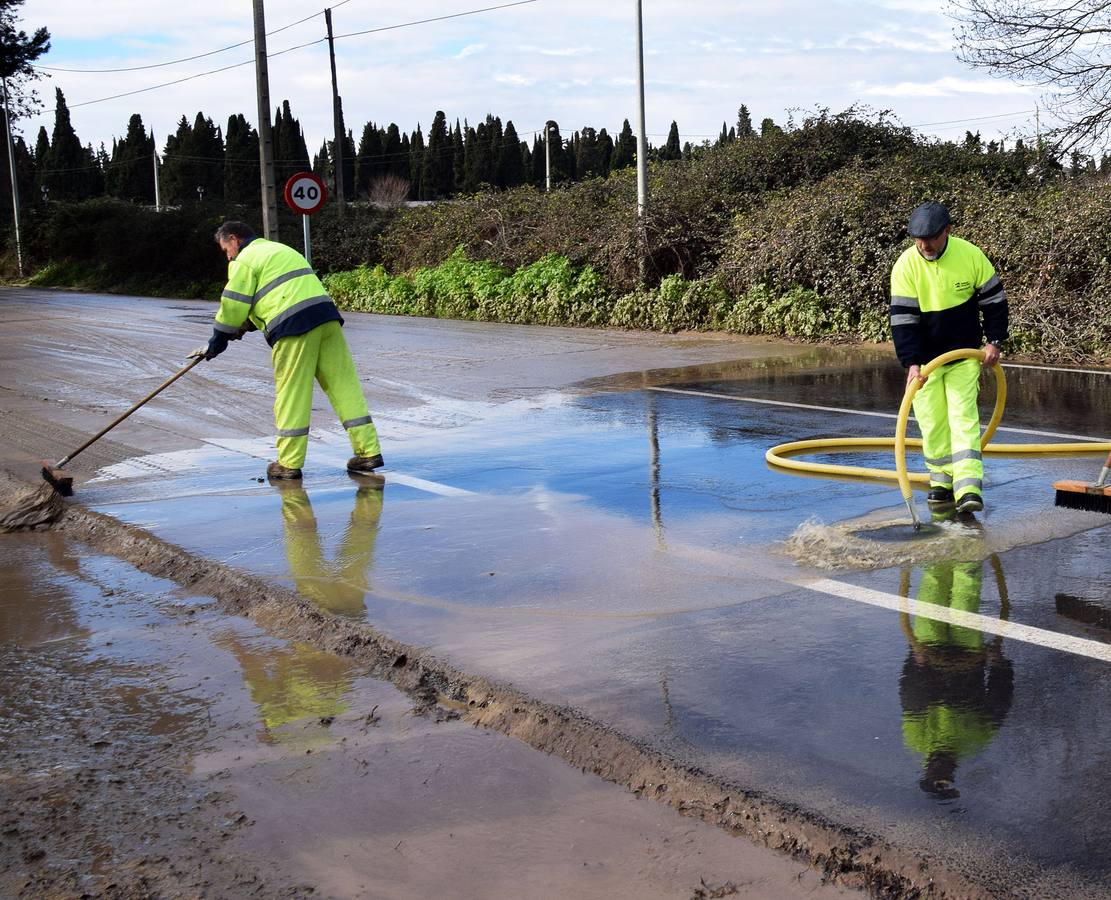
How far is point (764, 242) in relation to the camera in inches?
742

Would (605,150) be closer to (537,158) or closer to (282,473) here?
(537,158)

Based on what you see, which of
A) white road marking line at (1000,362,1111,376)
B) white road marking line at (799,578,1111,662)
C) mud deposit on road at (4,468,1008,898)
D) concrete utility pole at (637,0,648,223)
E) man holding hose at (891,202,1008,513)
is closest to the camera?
mud deposit on road at (4,468,1008,898)

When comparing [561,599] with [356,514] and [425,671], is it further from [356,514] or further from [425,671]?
[356,514]

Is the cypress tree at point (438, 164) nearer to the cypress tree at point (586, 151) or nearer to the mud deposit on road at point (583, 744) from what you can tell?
the cypress tree at point (586, 151)

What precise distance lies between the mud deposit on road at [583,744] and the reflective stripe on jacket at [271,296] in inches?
98.7

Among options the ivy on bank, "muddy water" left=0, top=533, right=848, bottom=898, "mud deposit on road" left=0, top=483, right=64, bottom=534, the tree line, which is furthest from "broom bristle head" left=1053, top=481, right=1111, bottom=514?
the tree line

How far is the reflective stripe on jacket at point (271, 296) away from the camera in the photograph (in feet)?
26.9

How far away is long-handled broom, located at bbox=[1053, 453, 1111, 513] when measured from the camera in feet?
19.0

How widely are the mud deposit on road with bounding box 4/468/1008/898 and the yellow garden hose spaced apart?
3117mm

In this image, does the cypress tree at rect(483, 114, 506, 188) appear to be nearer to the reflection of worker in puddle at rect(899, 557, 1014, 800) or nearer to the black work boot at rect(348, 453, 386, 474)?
the black work boot at rect(348, 453, 386, 474)

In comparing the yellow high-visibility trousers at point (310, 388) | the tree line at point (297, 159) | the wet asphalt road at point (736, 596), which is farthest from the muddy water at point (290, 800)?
the tree line at point (297, 159)

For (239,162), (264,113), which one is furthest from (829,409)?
(239,162)

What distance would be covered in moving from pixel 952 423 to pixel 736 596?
2.31 metres

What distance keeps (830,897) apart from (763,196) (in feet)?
62.4
